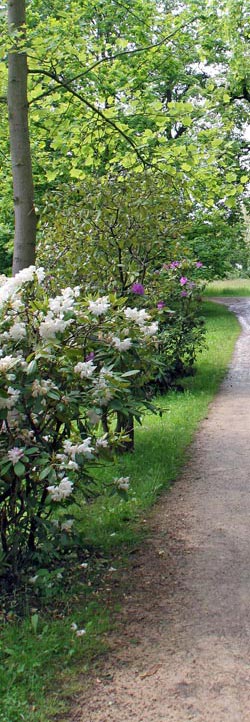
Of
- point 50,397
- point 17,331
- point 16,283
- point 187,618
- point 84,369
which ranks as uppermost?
point 16,283

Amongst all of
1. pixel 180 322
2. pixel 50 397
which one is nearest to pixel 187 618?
pixel 50 397

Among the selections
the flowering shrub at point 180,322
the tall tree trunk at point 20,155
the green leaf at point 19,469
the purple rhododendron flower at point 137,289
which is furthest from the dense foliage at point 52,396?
the flowering shrub at point 180,322

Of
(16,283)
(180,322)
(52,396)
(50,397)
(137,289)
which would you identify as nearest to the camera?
(52,396)

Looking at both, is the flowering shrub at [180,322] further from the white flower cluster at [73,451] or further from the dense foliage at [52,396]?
the white flower cluster at [73,451]

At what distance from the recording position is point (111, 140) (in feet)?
23.4

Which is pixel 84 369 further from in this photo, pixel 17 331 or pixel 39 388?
pixel 17 331

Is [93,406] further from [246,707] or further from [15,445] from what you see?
[246,707]

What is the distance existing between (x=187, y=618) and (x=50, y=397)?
4.74ft

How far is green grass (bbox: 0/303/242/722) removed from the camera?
10.5 ft

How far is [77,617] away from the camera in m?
3.86

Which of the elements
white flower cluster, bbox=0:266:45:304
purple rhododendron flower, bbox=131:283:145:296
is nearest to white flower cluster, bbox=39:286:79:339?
Result: white flower cluster, bbox=0:266:45:304

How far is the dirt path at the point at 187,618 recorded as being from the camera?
3143 millimetres

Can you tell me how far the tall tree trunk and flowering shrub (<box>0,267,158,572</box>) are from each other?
115 cm

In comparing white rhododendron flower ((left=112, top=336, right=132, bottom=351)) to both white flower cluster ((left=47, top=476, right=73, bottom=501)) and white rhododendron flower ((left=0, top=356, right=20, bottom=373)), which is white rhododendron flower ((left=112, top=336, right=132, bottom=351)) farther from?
white flower cluster ((left=47, top=476, right=73, bottom=501))
